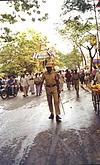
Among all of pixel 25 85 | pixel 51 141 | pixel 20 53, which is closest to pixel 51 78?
pixel 51 141

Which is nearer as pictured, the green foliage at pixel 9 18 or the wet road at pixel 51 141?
the wet road at pixel 51 141

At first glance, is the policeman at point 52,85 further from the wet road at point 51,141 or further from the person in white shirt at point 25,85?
the person in white shirt at point 25,85

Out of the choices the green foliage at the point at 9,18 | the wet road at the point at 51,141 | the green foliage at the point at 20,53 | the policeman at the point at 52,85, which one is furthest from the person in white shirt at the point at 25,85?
the green foliage at the point at 20,53

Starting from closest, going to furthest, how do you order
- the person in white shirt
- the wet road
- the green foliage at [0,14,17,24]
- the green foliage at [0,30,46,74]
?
the wet road → the green foliage at [0,14,17,24] → the person in white shirt → the green foliage at [0,30,46,74]

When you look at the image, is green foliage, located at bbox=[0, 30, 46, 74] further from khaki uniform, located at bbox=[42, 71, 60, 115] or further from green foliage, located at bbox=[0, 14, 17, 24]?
khaki uniform, located at bbox=[42, 71, 60, 115]

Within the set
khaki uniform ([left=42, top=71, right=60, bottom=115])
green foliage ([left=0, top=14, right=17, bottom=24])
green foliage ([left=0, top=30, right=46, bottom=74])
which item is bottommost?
green foliage ([left=0, top=30, right=46, bottom=74])

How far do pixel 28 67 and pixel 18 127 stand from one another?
51.3 metres

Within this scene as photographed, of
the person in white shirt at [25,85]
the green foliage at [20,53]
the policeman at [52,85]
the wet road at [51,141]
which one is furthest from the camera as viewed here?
the green foliage at [20,53]

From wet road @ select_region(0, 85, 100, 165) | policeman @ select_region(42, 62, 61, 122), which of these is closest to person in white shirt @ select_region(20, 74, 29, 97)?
wet road @ select_region(0, 85, 100, 165)

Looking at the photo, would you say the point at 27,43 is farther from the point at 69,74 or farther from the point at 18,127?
the point at 18,127

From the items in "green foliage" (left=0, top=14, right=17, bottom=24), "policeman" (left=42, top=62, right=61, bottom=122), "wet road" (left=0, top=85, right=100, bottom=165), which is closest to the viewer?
"wet road" (left=0, top=85, right=100, bottom=165)

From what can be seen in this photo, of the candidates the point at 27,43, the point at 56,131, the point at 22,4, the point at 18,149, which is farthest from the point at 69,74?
the point at 27,43

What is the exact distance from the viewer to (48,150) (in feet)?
26.2

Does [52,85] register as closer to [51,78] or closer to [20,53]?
[51,78]
